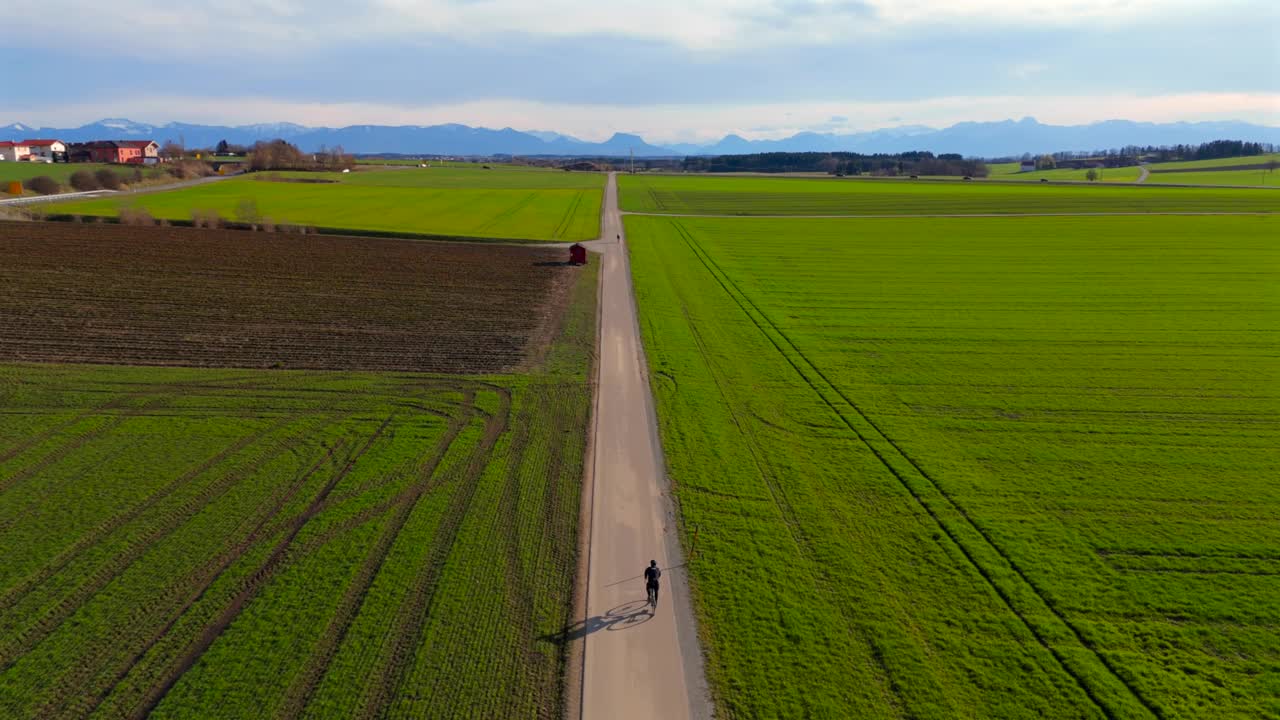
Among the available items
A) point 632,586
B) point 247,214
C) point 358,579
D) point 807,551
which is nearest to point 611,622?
point 632,586

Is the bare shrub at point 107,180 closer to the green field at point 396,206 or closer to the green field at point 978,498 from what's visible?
the green field at point 396,206

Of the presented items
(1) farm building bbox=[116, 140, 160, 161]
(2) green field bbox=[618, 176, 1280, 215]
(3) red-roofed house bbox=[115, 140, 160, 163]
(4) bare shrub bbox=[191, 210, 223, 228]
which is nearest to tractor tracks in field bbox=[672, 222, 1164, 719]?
(4) bare shrub bbox=[191, 210, 223, 228]

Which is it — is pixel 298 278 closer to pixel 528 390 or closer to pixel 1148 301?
pixel 528 390

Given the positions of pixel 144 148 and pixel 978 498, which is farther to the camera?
pixel 144 148

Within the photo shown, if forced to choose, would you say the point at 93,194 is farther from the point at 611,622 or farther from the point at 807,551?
the point at 807,551

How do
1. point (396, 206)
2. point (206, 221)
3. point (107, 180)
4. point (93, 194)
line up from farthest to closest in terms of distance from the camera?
point (107, 180), point (396, 206), point (93, 194), point (206, 221)
